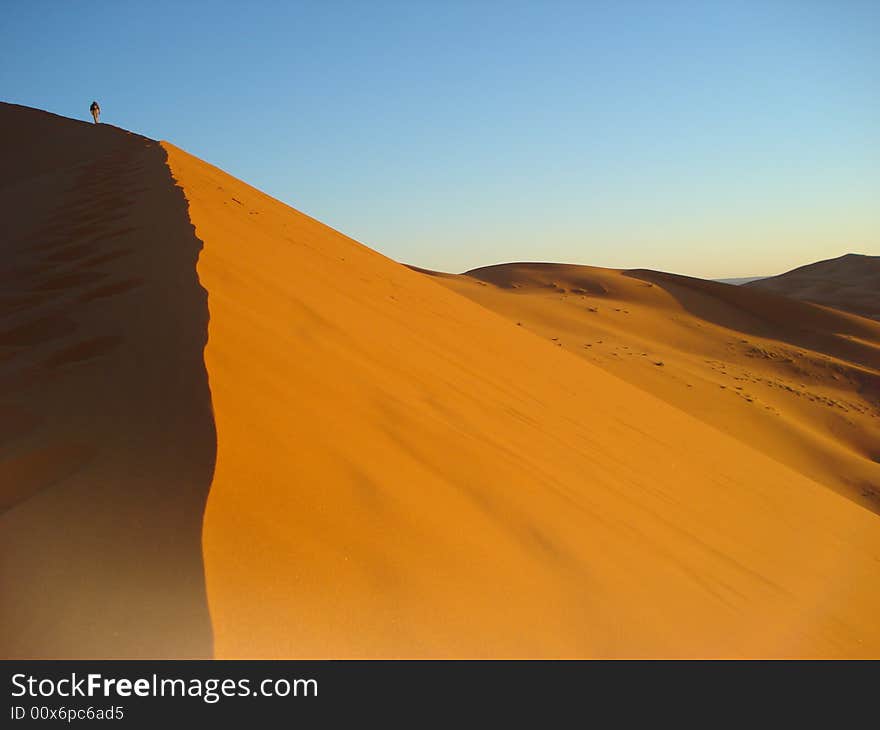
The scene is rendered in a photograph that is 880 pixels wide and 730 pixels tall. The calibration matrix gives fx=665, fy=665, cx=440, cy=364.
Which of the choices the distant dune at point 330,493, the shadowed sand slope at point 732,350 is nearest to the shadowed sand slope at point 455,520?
the distant dune at point 330,493

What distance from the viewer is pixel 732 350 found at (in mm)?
15992

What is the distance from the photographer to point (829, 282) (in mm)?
34688

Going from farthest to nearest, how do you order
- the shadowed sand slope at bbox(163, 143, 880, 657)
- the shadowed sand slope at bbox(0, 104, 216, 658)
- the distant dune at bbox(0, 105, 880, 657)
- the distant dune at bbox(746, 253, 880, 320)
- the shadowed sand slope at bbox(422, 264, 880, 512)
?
the distant dune at bbox(746, 253, 880, 320) → the shadowed sand slope at bbox(422, 264, 880, 512) → the shadowed sand slope at bbox(163, 143, 880, 657) → the distant dune at bbox(0, 105, 880, 657) → the shadowed sand slope at bbox(0, 104, 216, 658)

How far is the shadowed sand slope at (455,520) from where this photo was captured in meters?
1.61

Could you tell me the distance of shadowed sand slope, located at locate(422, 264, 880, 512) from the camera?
9.87m

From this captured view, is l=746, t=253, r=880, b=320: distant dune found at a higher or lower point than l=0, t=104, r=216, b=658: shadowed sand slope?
higher

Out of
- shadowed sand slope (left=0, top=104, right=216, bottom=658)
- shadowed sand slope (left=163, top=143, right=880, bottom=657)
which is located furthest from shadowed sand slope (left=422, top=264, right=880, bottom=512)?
shadowed sand slope (left=0, top=104, right=216, bottom=658)

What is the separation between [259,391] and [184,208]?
386cm

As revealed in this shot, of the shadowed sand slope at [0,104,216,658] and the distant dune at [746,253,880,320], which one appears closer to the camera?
the shadowed sand slope at [0,104,216,658]

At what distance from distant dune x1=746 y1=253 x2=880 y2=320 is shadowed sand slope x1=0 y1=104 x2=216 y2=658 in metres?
27.4

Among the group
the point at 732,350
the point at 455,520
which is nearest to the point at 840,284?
the point at 732,350

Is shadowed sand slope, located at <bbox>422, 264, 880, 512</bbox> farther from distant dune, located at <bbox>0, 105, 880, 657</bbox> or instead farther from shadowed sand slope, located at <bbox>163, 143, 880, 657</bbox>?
shadowed sand slope, located at <bbox>163, 143, 880, 657</bbox>
